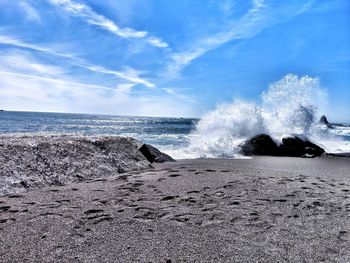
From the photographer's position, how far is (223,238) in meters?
2.83

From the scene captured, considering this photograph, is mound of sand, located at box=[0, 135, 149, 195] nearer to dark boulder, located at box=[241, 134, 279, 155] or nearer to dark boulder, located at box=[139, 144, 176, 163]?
dark boulder, located at box=[139, 144, 176, 163]

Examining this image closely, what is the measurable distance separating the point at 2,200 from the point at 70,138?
7.79ft

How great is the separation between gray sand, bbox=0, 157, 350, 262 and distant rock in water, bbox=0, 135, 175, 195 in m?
0.37

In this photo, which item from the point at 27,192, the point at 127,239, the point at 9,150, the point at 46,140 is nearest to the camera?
the point at 127,239

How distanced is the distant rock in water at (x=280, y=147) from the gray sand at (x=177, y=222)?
626 centimetres

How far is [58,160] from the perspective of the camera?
17.5 feet

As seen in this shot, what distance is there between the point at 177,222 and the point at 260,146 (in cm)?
888

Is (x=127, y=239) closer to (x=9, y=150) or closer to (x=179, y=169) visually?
(x=9, y=150)

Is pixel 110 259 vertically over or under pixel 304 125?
under

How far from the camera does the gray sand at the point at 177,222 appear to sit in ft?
8.30

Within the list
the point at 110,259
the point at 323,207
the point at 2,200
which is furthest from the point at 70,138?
the point at 323,207

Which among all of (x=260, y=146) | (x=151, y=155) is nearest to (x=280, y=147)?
(x=260, y=146)

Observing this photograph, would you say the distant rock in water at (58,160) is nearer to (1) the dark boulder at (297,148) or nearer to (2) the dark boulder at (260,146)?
(2) the dark boulder at (260,146)

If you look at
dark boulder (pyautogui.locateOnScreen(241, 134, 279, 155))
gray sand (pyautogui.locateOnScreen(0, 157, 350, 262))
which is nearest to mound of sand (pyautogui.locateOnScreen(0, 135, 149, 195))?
gray sand (pyautogui.locateOnScreen(0, 157, 350, 262))
